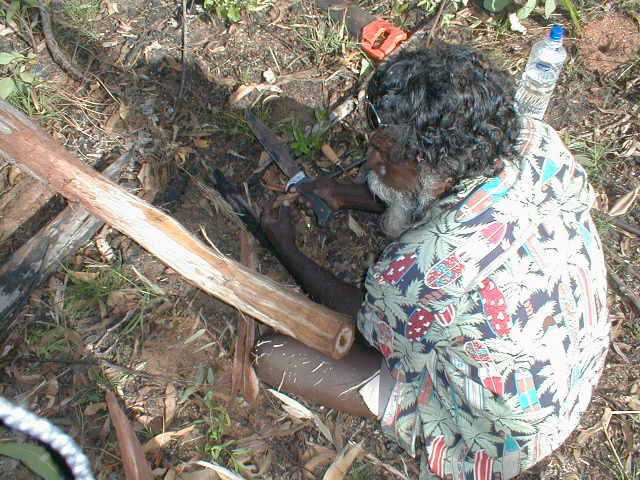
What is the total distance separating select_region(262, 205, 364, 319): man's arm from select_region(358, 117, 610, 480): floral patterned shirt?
41 cm

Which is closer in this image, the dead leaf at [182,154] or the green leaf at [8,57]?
the dead leaf at [182,154]

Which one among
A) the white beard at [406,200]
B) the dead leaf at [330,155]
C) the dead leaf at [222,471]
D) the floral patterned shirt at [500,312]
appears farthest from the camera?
the dead leaf at [330,155]

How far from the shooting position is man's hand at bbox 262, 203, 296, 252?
119 inches

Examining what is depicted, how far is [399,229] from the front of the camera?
268 centimetres

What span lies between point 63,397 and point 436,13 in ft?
11.1

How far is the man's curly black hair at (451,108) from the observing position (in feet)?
6.12

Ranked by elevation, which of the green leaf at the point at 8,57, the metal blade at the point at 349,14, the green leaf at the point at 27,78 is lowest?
the metal blade at the point at 349,14

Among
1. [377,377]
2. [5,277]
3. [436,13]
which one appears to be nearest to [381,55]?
[436,13]

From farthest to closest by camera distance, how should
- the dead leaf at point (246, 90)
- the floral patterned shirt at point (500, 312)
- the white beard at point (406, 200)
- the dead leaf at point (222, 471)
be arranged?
the dead leaf at point (246, 90) → the dead leaf at point (222, 471) → the white beard at point (406, 200) → the floral patterned shirt at point (500, 312)

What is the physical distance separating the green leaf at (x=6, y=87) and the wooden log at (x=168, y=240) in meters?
0.83

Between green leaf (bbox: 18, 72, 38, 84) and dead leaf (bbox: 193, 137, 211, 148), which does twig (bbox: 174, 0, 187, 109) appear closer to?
dead leaf (bbox: 193, 137, 211, 148)

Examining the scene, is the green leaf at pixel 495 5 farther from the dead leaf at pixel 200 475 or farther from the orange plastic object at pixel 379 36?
the dead leaf at pixel 200 475

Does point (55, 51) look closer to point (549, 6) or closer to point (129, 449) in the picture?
point (129, 449)

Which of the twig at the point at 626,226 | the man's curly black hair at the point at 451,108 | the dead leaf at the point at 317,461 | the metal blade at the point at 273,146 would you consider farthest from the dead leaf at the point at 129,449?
the twig at the point at 626,226
